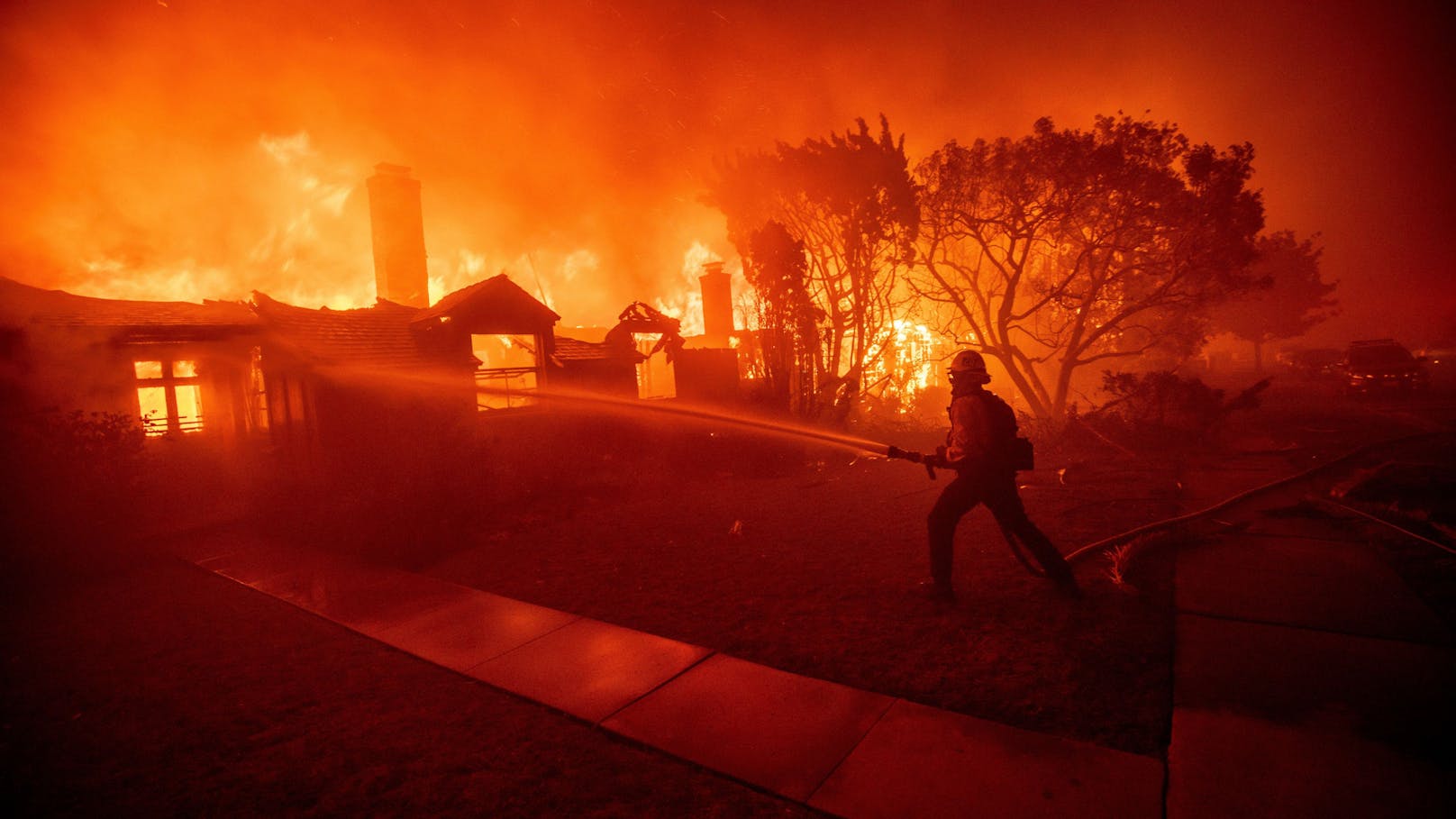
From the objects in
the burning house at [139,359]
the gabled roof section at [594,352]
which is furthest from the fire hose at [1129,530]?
the burning house at [139,359]

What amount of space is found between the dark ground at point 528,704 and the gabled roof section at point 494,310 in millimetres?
6944

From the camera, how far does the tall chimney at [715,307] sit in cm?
2428

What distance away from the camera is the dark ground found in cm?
340

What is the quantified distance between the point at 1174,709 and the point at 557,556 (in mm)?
6311

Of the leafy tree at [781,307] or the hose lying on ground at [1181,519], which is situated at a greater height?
the leafy tree at [781,307]

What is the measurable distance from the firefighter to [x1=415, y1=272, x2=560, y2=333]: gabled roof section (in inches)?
464

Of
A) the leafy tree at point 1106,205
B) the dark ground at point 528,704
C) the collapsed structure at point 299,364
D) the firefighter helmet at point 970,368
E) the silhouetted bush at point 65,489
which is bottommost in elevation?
the dark ground at point 528,704

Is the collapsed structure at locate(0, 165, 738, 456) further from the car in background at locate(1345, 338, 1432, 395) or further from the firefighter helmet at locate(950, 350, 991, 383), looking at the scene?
the car in background at locate(1345, 338, 1432, 395)

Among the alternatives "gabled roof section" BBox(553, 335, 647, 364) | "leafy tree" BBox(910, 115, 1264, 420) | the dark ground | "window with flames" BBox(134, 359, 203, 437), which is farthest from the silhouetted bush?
"leafy tree" BBox(910, 115, 1264, 420)

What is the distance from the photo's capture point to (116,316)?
45.2 ft

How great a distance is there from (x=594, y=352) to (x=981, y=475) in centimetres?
1344

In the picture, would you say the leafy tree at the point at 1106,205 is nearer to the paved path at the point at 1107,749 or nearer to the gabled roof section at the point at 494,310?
the gabled roof section at the point at 494,310

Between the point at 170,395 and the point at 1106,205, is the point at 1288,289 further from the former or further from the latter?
the point at 170,395

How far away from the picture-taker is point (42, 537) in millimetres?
8133
